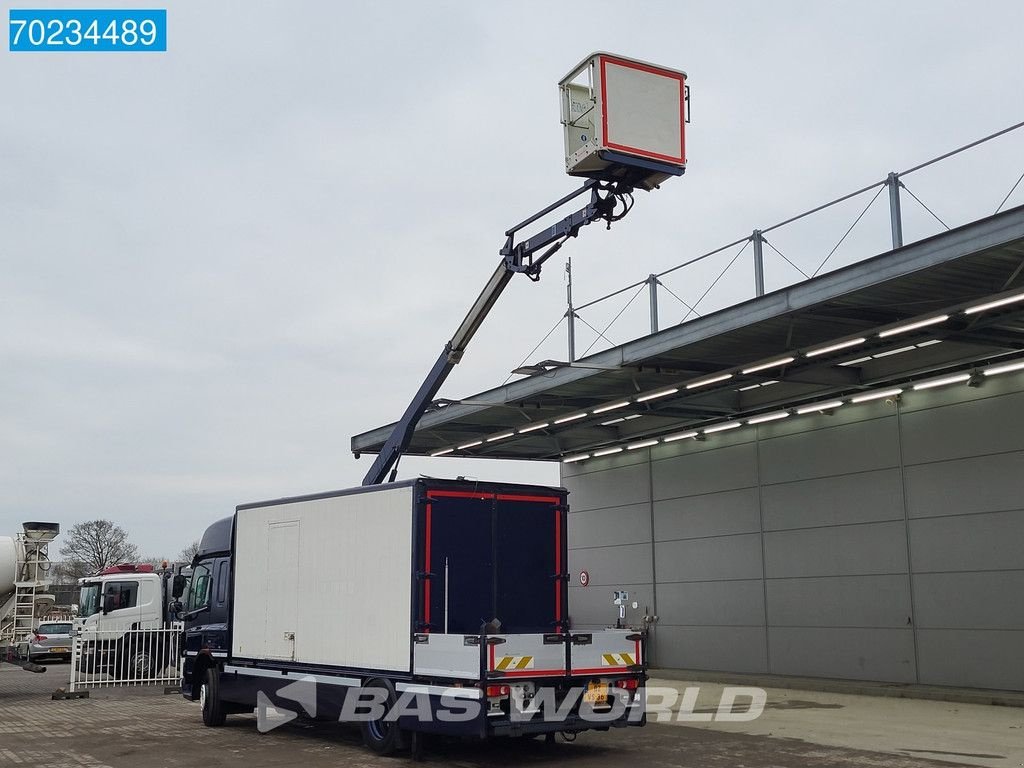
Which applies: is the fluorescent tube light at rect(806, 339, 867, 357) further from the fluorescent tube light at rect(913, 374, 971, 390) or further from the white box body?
the white box body

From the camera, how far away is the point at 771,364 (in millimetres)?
17234

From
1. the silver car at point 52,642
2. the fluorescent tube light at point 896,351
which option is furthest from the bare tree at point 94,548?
the fluorescent tube light at point 896,351

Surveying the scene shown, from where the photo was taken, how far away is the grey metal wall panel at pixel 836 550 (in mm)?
18984

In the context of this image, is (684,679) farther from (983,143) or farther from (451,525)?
(983,143)

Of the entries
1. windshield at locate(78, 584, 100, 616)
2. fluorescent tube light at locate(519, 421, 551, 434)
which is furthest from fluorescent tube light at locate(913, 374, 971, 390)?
windshield at locate(78, 584, 100, 616)

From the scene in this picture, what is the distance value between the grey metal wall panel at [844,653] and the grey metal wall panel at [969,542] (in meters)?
1.47

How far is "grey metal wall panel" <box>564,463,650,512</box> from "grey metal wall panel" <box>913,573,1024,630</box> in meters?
7.77

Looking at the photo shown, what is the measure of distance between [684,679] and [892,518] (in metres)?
6.05

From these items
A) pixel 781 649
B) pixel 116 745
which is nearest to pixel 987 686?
pixel 781 649

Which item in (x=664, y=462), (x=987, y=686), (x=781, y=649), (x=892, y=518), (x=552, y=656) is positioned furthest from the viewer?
(x=664, y=462)

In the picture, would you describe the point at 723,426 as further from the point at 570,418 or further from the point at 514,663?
the point at 514,663

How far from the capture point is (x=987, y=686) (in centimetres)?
1703

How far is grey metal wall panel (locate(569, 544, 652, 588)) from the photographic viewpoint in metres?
24.9

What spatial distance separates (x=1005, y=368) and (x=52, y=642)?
25.2 m
